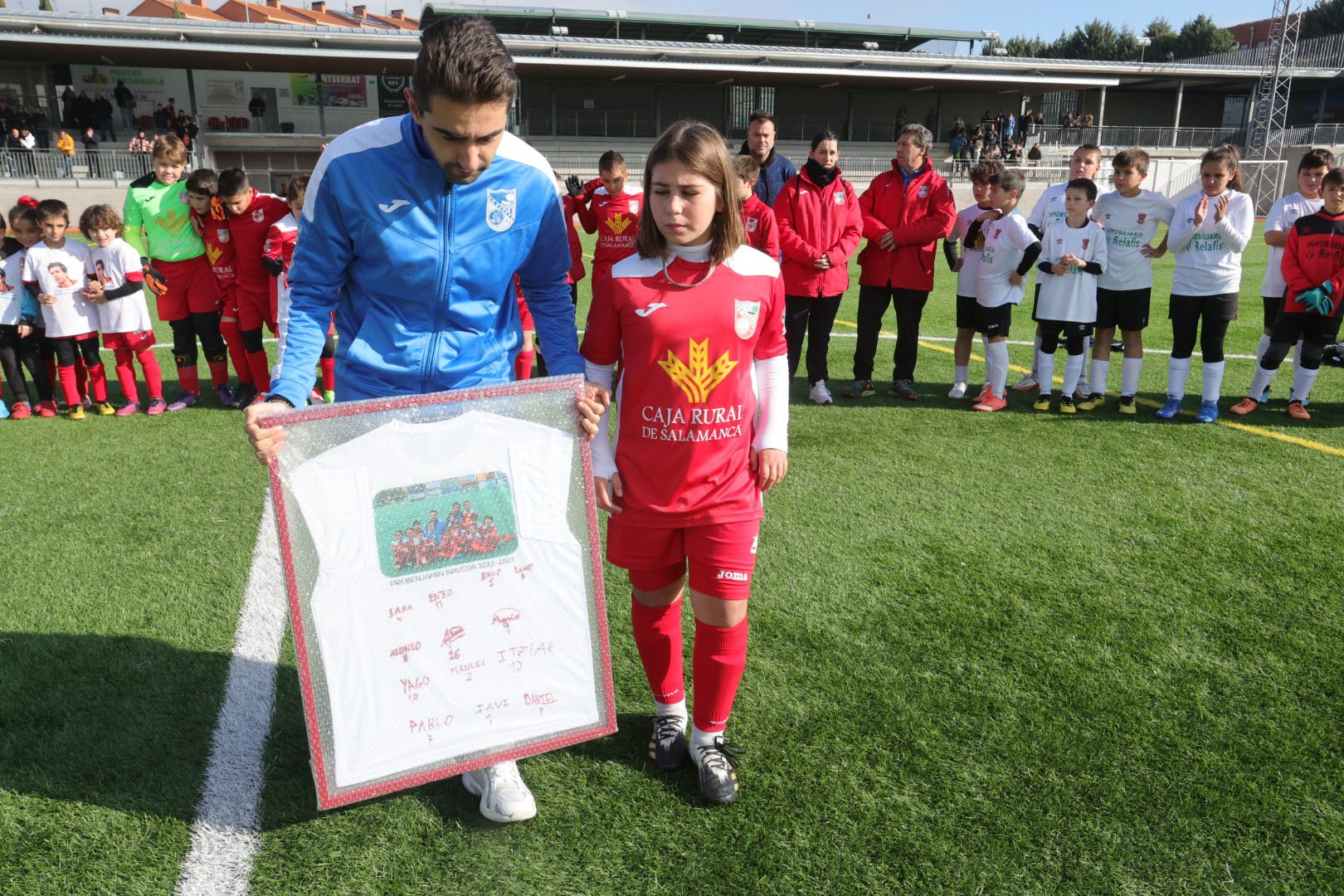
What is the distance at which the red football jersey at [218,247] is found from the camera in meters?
6.97

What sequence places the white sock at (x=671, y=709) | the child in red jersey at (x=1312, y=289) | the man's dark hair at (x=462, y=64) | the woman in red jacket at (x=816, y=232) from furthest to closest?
the woman in red jacket at (x=816, y=232) < the child in red jersey at (x=1312, y=289) < the white sock at (x=671, y=709) < the man's dark hair at (x=462, y=64)

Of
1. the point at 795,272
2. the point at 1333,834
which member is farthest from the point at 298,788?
the point at 795,272

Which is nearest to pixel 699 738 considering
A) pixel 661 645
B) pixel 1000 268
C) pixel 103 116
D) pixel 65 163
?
pixel 661 645

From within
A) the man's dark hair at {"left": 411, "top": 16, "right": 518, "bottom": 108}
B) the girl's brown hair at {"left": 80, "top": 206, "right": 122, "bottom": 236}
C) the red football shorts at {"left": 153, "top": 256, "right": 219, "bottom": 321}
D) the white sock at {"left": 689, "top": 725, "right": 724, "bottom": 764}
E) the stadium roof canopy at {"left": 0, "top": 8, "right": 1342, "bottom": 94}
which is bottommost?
the white sock at {"left": 689, "top": 725, "right": 724, "bottom": 764}

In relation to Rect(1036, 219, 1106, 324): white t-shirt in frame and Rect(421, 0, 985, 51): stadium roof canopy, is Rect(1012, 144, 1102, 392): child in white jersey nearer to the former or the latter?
Rect(1036, 219, 1106, 324): white t-shirt in frame

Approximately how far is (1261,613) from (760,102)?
40633 mm

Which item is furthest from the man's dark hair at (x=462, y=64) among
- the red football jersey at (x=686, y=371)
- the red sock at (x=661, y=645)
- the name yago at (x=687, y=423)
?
the red sock at (x=661, y=645)

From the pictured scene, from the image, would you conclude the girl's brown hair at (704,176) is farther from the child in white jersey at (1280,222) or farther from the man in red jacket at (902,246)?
the child in white jersey at (1280,222)

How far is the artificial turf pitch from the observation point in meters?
2.39

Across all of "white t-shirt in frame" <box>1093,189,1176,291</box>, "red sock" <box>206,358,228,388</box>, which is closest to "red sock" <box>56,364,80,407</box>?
"red sock" <box>206,358,228,388</box>

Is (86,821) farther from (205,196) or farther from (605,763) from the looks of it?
(205,196)

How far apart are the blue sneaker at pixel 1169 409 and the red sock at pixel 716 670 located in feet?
18.2

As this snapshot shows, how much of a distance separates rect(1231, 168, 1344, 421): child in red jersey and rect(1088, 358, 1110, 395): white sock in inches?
40.8

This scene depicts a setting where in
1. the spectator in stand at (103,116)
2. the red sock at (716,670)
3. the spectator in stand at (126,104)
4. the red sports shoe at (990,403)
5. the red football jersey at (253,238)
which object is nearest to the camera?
the red sock at (716,670)
